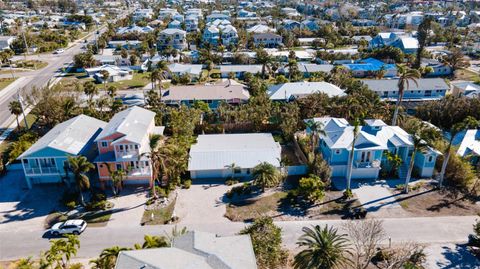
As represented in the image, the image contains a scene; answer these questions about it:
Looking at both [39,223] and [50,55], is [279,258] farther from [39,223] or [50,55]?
[50,55]

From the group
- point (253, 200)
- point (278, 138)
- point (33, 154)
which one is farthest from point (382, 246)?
point (33, 154)

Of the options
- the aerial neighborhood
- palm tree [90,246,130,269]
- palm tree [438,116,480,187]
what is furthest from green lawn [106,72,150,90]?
palm tree [438,116,480,187]

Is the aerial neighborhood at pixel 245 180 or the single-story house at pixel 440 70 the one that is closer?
the aerial neighborhood at pixel 245 180

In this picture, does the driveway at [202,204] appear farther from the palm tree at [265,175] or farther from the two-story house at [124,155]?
the two-story house at [124,155]

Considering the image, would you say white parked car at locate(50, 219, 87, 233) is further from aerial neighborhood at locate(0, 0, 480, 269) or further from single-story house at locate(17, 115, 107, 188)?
single-story house at locate(17, 115, 107, 188)

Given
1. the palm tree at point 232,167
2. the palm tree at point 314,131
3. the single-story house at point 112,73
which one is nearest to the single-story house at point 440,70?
the palm tree at point 314,131

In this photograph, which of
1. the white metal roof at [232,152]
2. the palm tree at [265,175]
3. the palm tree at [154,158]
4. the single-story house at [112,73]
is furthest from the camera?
the single-story house at [112,73]

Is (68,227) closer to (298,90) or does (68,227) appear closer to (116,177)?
(116,177)
